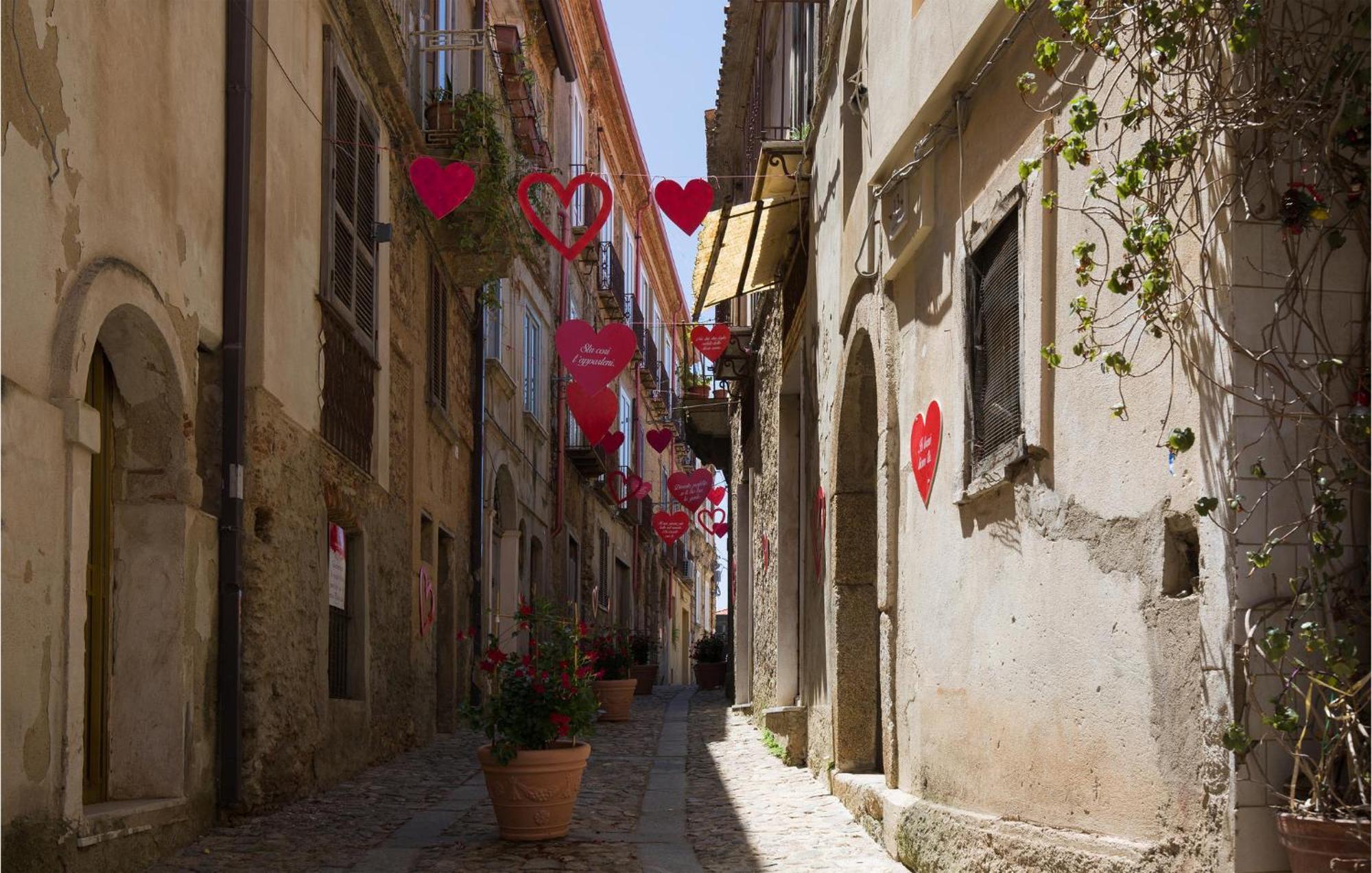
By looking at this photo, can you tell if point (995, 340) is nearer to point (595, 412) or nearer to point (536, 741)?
point (536, 741)

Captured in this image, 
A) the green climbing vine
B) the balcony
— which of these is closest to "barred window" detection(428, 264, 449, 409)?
the green climbing vine

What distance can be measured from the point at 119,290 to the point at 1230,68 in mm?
4464

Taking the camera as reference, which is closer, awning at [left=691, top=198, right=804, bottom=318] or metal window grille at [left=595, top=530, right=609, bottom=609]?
awning at [left=691, top=198, right=804, bottom=318]

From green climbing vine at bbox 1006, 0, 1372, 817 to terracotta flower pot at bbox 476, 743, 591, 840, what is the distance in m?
4.24

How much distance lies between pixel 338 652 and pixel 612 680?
6.16 meters

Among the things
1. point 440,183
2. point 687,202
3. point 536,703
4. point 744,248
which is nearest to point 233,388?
point 536,703

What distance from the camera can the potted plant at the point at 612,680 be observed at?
53.6 feet

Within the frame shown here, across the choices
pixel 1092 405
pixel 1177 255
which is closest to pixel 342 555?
pixel 1092 405

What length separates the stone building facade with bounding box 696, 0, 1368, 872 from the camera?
394 cm

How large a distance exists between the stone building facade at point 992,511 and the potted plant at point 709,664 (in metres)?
12.7

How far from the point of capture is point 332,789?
9594mm

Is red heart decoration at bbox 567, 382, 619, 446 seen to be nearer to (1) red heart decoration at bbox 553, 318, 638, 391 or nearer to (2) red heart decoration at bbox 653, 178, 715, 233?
(1) red heart decoration at bbox 553, 318, 638, 391

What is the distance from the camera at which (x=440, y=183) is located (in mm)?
10969

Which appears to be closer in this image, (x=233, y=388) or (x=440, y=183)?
(x=233, y=388)
